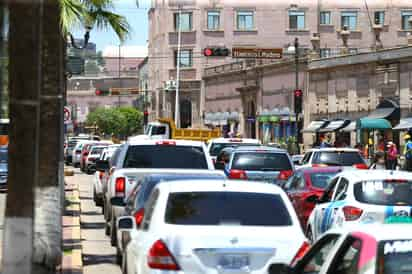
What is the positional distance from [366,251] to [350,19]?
88.8 meters

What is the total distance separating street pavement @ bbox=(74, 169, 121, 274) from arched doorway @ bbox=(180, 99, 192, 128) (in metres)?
64.1

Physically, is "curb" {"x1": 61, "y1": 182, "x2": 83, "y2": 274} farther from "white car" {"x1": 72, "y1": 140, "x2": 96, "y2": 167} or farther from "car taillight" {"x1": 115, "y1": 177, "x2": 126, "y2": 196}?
"white car" {"x1": 72, "y1": 140, "x2": 96, "y2": 167}

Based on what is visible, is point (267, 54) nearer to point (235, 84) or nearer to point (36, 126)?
point (235, 84)

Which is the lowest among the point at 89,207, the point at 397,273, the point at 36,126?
the point at 89,207

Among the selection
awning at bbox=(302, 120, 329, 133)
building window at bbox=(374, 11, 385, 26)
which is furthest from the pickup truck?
building window at bbox=(374, 11, 385, 26)

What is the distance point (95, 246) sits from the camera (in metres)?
19.0

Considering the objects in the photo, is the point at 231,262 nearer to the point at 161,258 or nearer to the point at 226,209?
the point at 161,258

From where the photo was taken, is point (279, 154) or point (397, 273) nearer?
point (397, 273)

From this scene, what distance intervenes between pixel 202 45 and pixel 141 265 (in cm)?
8458

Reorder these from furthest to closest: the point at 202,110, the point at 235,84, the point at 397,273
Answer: the point at 202,110 < the point at 235,84 < the point at 397,273

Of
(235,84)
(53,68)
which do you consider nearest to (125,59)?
(235,84)

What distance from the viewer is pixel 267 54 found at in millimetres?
56781

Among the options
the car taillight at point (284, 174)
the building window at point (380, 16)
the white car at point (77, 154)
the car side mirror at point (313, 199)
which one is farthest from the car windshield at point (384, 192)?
the building window at point (380, 16)

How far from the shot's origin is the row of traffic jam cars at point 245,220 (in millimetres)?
6906
